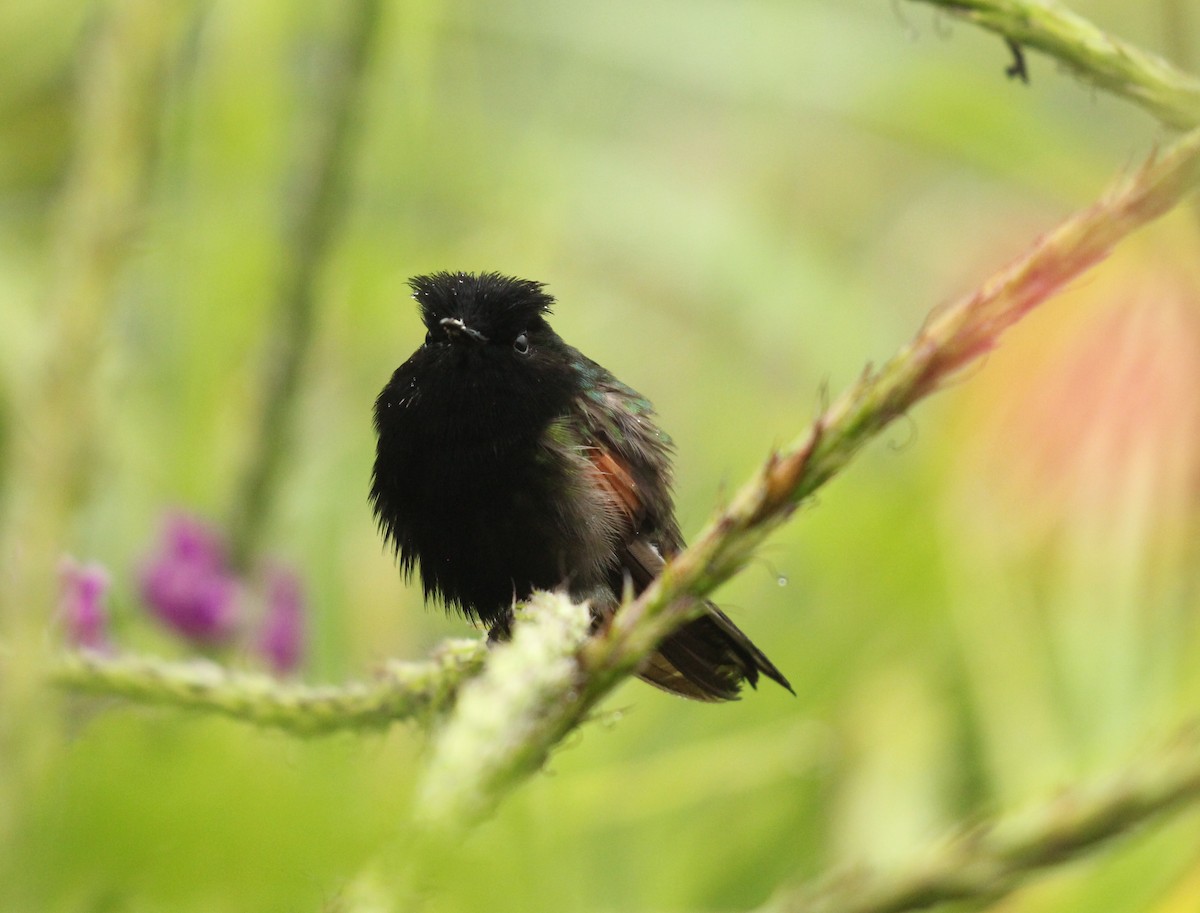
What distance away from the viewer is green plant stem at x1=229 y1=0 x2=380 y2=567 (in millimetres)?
1963

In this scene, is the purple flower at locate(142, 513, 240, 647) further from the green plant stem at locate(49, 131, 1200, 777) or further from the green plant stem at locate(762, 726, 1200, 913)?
the green plant stem at locate(762, 726, 1200, 913)

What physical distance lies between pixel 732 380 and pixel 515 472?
63.0 inches

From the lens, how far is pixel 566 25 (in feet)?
11.4

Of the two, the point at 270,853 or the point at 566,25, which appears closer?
the point at 270,853

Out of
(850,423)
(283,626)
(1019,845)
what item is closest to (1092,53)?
(850,423)

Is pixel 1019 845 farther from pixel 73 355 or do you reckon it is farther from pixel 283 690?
pixel 73 355

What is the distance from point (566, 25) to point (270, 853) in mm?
3234

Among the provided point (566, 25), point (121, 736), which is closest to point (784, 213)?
point (566, 25)

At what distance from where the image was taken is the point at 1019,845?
0.98 metres

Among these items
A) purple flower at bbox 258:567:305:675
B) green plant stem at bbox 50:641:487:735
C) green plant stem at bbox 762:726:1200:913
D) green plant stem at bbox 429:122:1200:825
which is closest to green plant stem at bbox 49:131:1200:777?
green plant stem at bbox 429:122:1200:825

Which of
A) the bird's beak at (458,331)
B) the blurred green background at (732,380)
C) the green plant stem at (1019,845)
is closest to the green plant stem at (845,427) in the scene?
the green plant stem at (1019,845)

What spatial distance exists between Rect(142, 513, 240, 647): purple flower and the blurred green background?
121 millimetres

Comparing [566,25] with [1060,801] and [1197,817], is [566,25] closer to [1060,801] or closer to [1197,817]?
[1197,817]

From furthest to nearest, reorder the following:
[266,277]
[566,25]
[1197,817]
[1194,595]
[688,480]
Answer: [566,25]
[688,480]
[1194,595]
[266,277]
[1197,817]
